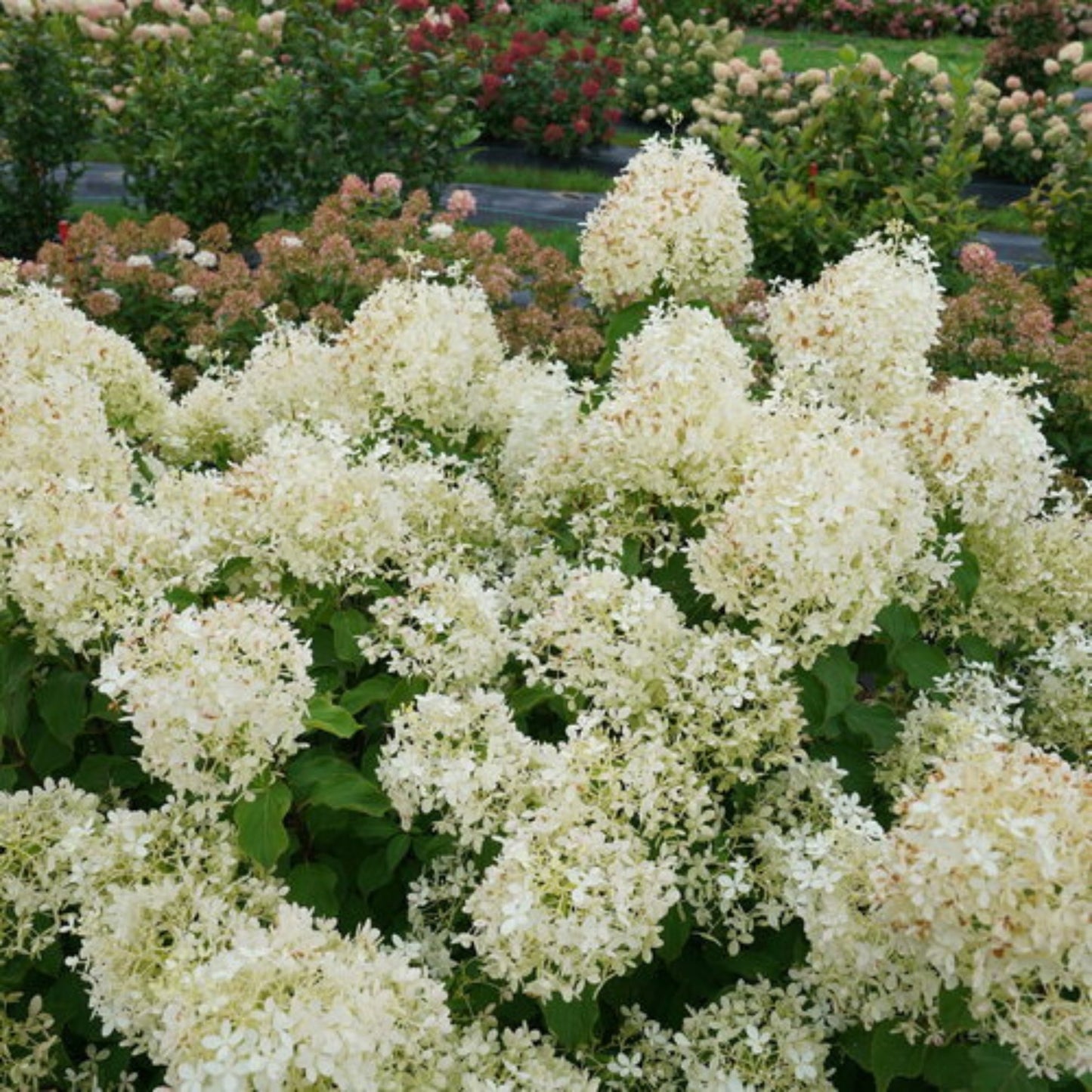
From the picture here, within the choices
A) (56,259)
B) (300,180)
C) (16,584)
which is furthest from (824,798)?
(300,180)

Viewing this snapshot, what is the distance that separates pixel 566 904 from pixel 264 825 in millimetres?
625

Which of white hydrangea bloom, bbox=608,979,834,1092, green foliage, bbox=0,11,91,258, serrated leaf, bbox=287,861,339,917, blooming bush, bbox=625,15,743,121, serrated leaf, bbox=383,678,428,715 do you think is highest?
serrated leaf, bbox=383,678,428,715

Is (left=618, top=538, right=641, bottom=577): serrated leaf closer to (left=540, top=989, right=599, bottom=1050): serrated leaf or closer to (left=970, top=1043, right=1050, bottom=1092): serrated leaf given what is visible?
(left=540, top=989, right=599, bottom=1050): serrated leaf

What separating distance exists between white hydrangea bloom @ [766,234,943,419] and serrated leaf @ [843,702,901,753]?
2.82 feet

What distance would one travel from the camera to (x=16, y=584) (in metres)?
2.86

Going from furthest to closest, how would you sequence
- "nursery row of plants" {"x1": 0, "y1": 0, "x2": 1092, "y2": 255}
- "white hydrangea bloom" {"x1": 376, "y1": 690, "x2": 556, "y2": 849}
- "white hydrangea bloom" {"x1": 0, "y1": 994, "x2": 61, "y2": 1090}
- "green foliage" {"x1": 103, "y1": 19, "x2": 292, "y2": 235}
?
"green foliage" {"x1": 103, "y1": 19, "x2": 292, "y2": 235} < "nursery row of plants" {"x1": 0, "y1": 0, "x2": 1092, "y2": 255} < "white hydrangea bloom" {"x1": 0, "y1": 994, "x2": 61, "y2": 1090} < "white hydrangea bloom" {"x1": 376, "y1": 690, "x2": 556, "y2": 849}

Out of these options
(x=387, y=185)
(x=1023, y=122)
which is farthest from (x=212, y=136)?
(x=1023, y=122)

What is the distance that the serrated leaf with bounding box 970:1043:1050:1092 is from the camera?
7.86ft

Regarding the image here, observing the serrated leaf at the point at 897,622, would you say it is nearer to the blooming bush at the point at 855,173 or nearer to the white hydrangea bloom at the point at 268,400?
the white hydrangea bloom at the point at 268,400

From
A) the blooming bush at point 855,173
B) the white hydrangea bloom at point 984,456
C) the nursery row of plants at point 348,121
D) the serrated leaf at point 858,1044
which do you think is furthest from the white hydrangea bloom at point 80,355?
the nursery row of plants at point 348,121

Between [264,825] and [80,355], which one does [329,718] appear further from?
[80,355]

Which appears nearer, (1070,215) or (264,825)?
(264,825)

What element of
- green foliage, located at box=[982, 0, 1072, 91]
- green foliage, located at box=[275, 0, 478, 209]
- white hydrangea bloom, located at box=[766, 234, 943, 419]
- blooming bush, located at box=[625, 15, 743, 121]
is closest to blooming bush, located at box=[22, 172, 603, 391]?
green foliage, located at box=[275, 0, 478, 209]

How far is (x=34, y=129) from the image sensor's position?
11047 mm
